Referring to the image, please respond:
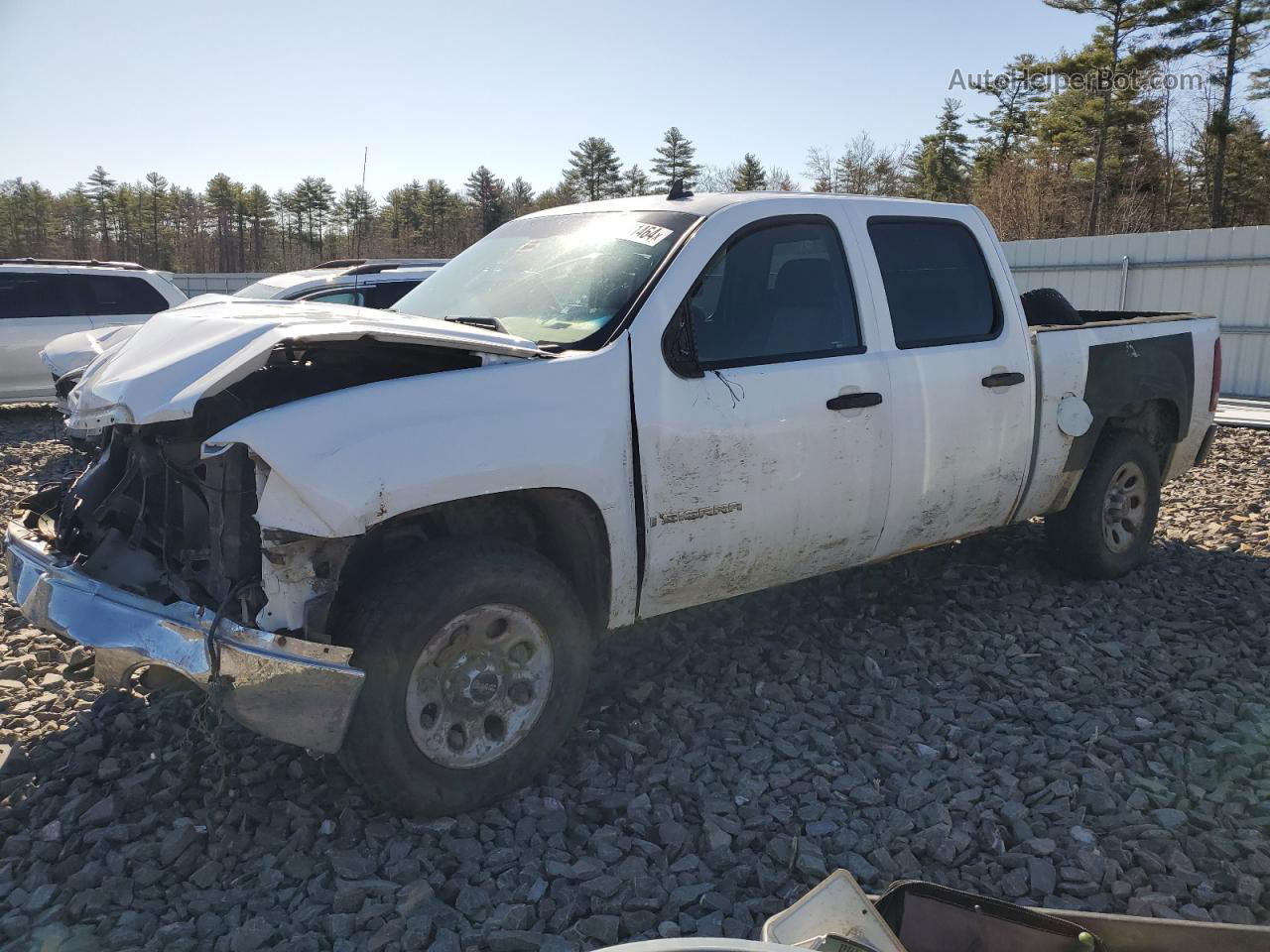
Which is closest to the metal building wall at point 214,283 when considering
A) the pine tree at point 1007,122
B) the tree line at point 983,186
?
the tree line at point 983,186

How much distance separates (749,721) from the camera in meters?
3.92

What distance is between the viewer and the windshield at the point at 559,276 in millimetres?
3656

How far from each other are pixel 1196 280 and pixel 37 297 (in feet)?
55.8

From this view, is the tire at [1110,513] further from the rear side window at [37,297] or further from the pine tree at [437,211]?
the pine tree at [437,211]

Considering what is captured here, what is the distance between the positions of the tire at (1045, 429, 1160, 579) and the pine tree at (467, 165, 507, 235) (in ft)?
209

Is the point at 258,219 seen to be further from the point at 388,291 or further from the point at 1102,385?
→ the point at 1102,385

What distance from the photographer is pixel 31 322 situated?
1196 centimetres

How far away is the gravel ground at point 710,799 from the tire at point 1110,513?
562 millimetres

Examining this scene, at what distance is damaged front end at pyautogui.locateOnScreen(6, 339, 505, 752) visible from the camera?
9.07 ft

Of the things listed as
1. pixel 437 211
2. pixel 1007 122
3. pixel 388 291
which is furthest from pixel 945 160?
pixel 388 291

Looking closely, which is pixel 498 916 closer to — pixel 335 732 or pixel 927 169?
pixel 335 732

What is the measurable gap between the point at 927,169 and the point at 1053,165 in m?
17.7

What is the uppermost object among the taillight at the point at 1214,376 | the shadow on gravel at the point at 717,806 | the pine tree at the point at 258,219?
the pine tree at the point at 258,219

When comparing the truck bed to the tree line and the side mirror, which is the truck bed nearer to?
the side mirror
